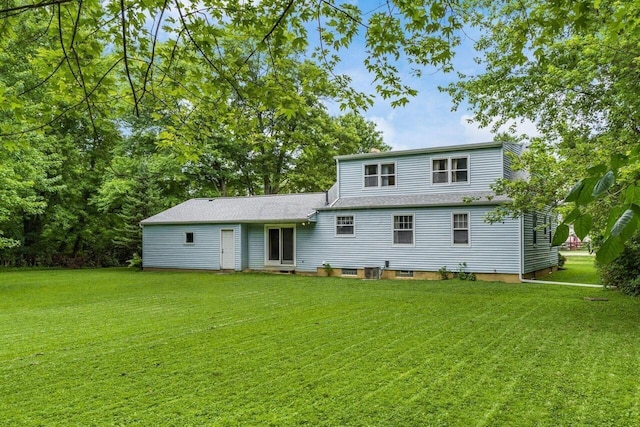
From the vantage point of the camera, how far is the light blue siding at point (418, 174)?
49.4 feet

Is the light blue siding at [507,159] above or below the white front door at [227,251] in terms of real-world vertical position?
above

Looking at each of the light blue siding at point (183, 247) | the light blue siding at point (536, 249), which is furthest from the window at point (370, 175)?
the light blue siding at point (183, 247)

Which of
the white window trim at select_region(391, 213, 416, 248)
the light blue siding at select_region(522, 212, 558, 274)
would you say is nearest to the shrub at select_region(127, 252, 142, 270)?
the white window trim at select_region(391, 213, 416, 248)

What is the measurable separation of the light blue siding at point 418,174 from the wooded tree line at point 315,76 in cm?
202

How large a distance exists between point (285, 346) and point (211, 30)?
406 cm

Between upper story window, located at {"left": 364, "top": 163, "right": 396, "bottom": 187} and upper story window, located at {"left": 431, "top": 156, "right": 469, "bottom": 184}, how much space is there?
5.12 ft

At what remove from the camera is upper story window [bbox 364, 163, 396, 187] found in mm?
16969

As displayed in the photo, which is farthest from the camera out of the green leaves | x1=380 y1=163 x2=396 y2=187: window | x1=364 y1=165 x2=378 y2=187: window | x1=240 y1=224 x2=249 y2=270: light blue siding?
x1=240 y1=224 x2=249 y2=270: light blue siding

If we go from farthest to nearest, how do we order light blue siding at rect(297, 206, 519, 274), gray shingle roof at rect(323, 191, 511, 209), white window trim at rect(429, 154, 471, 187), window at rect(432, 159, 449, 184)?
window at rect(432, 159, 449, 184)
white window trim at rect(429, 154, 471, 187)
gray shingle roof at rect(323, 191, 511, 209)
light blue siding at rect(297, 206, 519, 274)

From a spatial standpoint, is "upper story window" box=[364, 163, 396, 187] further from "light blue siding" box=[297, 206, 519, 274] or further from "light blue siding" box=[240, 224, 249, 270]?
"light blue siding" box=[240, 224, 249, 270]

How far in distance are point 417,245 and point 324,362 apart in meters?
11.1

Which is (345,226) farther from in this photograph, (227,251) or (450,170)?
(227,251)

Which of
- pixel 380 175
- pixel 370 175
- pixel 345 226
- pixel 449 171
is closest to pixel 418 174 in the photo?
pixel 449 171

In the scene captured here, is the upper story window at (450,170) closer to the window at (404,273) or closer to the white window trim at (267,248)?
the window at (404,273)
